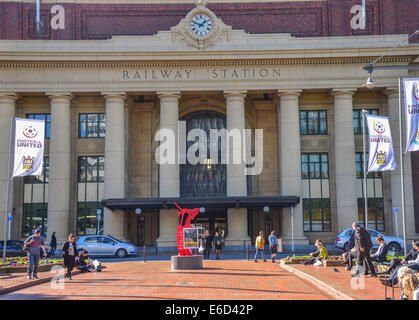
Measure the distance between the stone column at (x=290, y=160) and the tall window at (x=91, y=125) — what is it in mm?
15036

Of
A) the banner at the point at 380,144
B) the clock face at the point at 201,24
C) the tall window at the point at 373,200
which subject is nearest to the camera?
the banner at the point at 380,144

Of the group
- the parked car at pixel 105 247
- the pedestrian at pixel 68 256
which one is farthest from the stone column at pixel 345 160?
the pedestrian at pixel 68 256

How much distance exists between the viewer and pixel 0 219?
3884 cm

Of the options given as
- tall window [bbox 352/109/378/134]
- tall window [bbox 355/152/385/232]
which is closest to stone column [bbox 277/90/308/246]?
tall window [bbox 352/109/378/134]

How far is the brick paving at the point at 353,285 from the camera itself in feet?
42.4

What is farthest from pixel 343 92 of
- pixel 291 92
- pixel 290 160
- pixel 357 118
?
pixel 290 160

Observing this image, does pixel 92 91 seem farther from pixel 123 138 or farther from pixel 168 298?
pixel 168 298

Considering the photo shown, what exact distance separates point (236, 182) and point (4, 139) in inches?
720

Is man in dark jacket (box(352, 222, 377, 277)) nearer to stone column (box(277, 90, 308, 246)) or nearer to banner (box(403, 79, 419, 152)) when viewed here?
banner (box(403, 79, 419, 152))

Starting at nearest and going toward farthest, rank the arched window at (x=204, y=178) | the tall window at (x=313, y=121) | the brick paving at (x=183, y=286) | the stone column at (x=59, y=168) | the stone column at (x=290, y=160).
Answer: the brick paving at (x=183, y=286)
the stone column at (x=59, y=168)
the stone column at (x=290, y=160)
the tall window at (x=313, y=121)
the arched window at (x=204, y=178)

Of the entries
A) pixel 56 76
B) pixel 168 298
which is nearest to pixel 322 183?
pixel 56 76

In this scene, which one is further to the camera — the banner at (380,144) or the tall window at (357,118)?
the tall window at (357,118)

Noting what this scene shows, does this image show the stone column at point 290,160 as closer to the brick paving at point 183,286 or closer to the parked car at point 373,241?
the parked car at point 373,241

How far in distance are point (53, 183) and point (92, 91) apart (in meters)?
7.81
